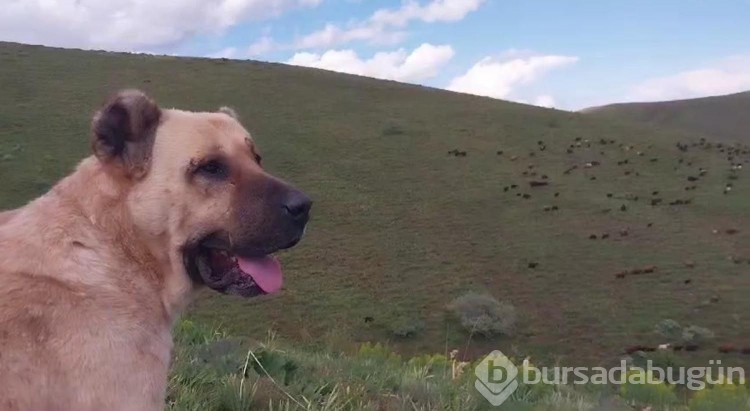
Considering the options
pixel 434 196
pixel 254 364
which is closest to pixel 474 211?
pixel 434 196

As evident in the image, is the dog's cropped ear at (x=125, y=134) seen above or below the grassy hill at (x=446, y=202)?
above

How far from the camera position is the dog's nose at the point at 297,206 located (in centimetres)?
381

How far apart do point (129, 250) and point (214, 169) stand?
518 millimetres

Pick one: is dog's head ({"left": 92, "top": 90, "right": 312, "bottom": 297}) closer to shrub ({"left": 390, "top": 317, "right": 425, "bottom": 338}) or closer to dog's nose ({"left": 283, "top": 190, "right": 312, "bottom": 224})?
dog's nose ({"left": 283, "top": 190, "right": 312, "bottom": 224})

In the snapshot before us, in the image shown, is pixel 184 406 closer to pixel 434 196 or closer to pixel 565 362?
pixel 565 362

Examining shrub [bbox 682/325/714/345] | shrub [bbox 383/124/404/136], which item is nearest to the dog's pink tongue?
shrub [bbox 682/325/714/345]

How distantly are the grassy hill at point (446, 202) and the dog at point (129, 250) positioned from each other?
7802 mm

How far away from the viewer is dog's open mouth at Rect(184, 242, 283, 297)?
152 inches

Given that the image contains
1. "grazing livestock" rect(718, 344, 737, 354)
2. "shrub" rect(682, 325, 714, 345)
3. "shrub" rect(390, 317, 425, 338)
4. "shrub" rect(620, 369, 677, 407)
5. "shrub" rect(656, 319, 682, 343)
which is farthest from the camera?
"shrub" rect(390, 317, 425, 338)

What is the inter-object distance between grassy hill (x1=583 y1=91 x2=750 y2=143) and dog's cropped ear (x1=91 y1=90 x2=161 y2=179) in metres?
84.9

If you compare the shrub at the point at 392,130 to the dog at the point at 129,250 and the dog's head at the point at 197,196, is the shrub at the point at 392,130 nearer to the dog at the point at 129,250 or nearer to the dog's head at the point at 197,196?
the dog at the point at 129,250

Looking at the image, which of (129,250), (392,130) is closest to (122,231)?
(129,250)

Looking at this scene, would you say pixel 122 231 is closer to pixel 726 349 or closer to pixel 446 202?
pixel 726 349

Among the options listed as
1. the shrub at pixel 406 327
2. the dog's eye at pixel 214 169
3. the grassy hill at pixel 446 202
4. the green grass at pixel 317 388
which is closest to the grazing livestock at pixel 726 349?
the grassy hill at pixel 446 202
